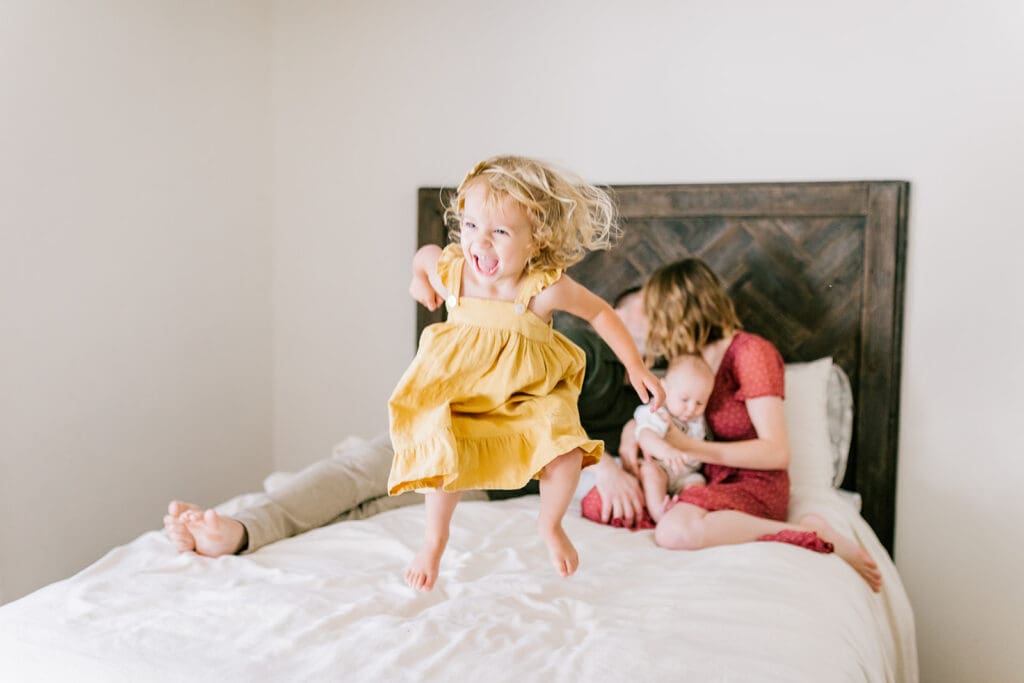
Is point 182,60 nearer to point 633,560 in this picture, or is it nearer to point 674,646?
point 633,560

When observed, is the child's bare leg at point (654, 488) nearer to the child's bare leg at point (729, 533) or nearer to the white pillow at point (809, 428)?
the child's bare leg at point (729, 533)

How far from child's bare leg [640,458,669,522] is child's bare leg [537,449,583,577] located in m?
0.98

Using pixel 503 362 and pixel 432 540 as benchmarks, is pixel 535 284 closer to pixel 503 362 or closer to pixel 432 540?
pixel 503 362

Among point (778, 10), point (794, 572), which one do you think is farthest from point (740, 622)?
point (778, 10)

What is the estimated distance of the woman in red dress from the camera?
217cm

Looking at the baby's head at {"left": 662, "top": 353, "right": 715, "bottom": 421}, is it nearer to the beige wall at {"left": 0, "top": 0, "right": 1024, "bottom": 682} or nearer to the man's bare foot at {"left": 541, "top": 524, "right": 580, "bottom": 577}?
the beige wall at {"left": 0, "top": 0, "right": 1024, "bottom": 682}

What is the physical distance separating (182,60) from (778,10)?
179 cm

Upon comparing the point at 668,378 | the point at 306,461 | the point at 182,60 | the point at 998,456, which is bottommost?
the point at 306,461

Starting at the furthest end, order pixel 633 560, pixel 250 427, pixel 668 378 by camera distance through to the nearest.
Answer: pixel 250 427 → pixel 668 378 → pixel 633 560

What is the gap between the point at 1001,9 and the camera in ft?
8.41

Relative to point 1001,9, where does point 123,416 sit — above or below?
below

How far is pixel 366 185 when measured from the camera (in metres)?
3.29

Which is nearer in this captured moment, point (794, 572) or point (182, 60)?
point (794, 572)

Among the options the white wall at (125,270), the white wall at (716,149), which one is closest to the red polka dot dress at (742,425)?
the white wall at (716,149)
